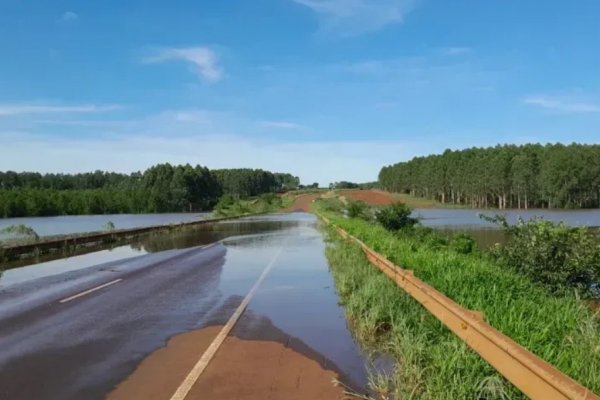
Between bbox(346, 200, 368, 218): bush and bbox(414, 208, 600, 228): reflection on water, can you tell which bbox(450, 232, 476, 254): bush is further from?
bbox(346, 200, 368, 218): bush

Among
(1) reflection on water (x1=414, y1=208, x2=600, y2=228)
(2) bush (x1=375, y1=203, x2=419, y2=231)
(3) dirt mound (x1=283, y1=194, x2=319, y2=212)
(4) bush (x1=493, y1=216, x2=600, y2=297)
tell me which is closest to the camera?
(4) bush (x1=493, y1=216, x2=600, y2=297)

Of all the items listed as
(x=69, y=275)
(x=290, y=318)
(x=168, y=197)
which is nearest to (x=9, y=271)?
(x=69, y=275)

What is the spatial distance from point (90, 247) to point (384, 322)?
945 inches

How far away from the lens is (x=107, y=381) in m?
6.75

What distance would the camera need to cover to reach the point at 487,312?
7.20m

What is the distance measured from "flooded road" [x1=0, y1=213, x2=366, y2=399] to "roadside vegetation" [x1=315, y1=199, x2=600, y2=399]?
2.06ft

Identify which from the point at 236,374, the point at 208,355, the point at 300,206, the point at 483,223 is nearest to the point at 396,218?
the point at 208,355

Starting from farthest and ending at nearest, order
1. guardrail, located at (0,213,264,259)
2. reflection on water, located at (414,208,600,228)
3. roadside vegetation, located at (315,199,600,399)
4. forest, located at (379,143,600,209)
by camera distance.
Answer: forest, located at (379,143,600,209) < reflection on water, located at (414,208,600,228) < guardrail, located at (0,213,264,259) < roadside vegetation, located at (315,199,600,399)

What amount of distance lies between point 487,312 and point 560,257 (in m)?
5.90

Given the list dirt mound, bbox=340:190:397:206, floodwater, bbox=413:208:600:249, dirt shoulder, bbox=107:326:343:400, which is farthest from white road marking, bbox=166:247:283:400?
dirt mound, bbox=340:190:397:206

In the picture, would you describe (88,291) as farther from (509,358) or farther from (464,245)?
(464,245)

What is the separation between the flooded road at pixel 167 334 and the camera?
664 centimetres

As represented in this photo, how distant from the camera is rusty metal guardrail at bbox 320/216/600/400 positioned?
12.6 feet

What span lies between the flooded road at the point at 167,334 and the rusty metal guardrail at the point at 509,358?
1335 mm
